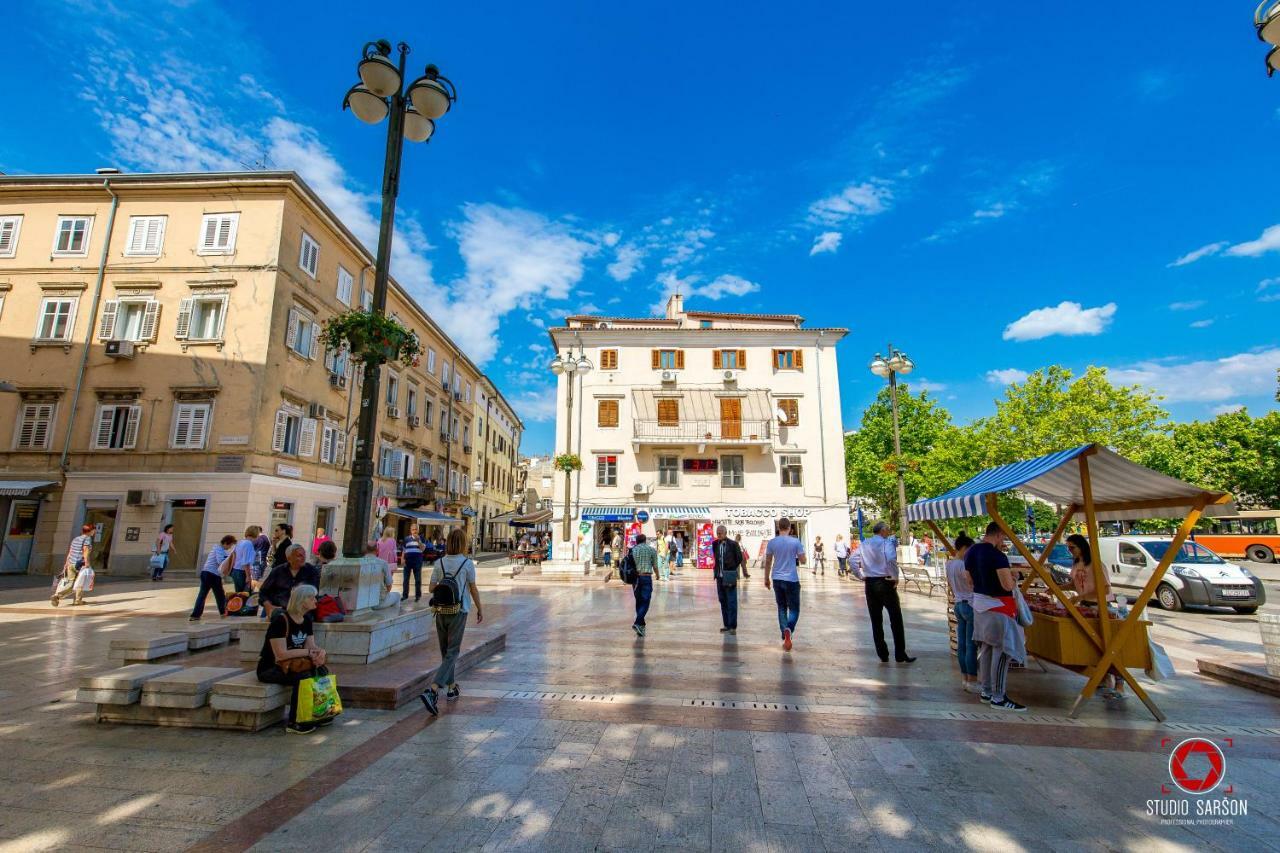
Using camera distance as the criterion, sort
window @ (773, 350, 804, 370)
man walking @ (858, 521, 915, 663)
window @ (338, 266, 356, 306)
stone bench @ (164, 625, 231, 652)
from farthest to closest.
A: window @ (773, 350, 804, 370), window @ (338, 266, 356, 306), man walking @ (858, 521, 915, 663), stone bench @ (164, 625, 231, 652)

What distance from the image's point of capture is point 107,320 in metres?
21.8

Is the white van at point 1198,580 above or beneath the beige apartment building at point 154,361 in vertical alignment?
beneath

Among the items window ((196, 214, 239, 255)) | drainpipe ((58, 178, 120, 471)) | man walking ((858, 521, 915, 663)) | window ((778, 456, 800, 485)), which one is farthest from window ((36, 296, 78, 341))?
window ((778, 456, 800, 485))

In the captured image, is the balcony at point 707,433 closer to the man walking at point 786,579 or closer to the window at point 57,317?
the man walking at point 786,579

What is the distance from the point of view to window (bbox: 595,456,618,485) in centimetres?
3091

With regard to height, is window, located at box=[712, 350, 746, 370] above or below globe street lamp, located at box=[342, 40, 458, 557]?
above

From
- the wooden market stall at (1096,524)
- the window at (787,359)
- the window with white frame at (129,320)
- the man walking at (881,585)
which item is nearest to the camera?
the wooden market stall at (1096,524)

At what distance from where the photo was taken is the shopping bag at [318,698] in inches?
188

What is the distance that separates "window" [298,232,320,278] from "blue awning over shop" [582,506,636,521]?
54.2 ft

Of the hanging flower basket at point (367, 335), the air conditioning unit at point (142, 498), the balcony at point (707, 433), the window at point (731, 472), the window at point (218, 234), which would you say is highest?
the window at point (218, 234)

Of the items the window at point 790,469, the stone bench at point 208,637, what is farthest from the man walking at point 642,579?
the window at point 790,469

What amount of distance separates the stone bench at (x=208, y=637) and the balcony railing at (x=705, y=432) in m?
23.0

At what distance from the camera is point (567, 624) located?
35.9ft

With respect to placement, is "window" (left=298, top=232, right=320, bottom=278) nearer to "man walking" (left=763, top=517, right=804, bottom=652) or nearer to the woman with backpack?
the woman with backpack
